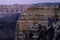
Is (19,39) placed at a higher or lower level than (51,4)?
lower

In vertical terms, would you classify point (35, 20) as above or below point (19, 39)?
above

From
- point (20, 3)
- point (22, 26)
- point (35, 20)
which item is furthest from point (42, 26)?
point (20, 3)

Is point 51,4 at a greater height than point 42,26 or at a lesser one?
greater

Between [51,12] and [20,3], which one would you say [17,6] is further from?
[51,12]

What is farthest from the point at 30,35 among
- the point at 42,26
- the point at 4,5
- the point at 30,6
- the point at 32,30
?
the point at 4,5

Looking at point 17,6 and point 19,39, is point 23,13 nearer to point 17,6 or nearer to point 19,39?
point 17,6

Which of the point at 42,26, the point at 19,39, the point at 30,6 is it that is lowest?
the point at 19,39

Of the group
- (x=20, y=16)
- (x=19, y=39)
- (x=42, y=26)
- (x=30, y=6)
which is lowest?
(x=19, y=39)

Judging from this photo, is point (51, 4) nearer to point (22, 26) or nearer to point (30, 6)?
point (30, 6)

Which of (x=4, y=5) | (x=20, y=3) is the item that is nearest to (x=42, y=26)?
(x=20, y=3)
